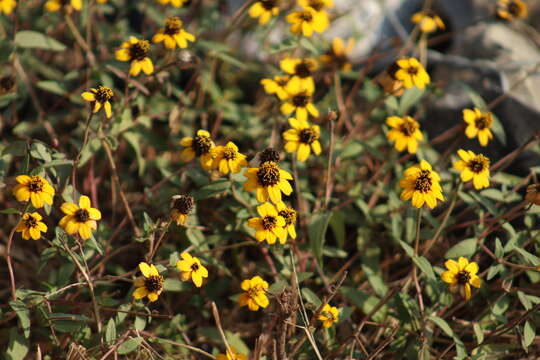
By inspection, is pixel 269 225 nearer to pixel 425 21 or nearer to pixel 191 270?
pixel 191 270

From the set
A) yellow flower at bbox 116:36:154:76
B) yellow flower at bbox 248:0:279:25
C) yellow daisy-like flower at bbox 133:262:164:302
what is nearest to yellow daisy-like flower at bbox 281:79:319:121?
yellow flower at bbox 248:0:279:25

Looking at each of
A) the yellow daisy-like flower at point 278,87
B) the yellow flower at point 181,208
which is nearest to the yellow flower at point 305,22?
the yellow daisy-like flower at point 278,87

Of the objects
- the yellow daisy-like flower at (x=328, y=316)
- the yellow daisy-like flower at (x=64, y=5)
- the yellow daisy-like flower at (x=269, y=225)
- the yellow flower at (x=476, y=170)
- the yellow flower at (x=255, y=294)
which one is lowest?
the yellow daisy-like flower at (x=328, y=316)

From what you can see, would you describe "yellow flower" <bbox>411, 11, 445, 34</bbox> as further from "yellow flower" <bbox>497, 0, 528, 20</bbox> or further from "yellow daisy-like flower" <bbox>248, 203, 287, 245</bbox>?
"yellow daisy-like flower" <bbox>248, 203, 287, 245</bbox>

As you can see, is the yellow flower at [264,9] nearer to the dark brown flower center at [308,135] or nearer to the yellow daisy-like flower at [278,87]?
the yellow daisy-like flower at [278,87]

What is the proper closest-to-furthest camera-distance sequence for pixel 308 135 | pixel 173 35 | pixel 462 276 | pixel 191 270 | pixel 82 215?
1. pixel 82 215
2. pixel 191 270
3. pixel 462 276
4. pixel 308 135
5. pixel 173 35

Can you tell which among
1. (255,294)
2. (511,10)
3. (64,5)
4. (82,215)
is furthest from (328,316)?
(511,10)
